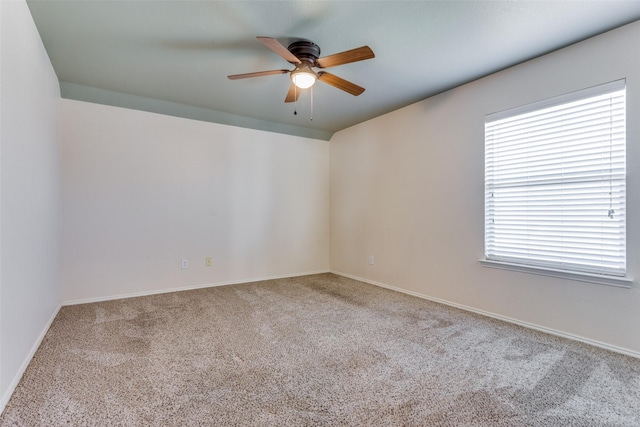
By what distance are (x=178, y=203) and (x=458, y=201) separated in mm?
3427

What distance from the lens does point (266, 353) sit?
84.9 inches

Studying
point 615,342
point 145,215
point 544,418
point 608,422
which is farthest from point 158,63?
point 615,342

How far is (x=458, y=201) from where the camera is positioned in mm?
3215

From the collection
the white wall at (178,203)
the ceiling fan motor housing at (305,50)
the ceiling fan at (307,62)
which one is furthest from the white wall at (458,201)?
the ceiling fan motor housing at (305,50)

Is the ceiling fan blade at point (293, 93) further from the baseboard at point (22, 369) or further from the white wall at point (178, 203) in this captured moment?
the baseboard at point (22, 369)

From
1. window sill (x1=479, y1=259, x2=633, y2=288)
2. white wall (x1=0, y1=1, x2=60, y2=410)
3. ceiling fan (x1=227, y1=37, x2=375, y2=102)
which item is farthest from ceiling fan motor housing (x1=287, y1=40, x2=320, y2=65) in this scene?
window sill (x1=479, y1=259, x2=633, y2=288)

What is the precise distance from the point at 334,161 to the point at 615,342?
392 centimetres

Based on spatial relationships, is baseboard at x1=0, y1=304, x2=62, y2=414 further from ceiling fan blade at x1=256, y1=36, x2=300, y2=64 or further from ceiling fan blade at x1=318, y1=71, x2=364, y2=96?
ceiling fan blade at x1=318, y1=71, x2=364, y2=96

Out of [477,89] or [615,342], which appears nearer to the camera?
[615,342]

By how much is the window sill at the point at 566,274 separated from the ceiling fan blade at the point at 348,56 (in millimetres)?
2260

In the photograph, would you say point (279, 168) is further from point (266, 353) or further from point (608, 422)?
point (608, 422)

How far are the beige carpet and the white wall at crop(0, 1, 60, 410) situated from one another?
A: 23cm

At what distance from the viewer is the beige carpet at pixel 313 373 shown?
1.50 metres

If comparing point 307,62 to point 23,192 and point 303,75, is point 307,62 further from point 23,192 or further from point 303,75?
point 23,192
